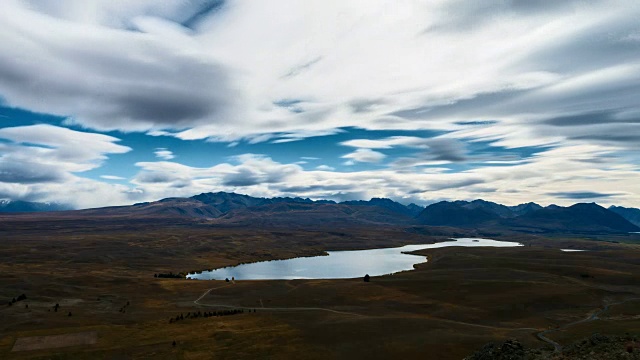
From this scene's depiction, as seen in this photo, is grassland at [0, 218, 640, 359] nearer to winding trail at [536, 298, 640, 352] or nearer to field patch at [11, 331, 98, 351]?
winding trail at [536, 298, 640, 352]

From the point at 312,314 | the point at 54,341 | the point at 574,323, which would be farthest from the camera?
the point at 312,314

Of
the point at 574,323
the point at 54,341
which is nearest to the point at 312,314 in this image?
the point at 54,341

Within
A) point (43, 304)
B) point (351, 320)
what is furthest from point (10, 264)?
point (351, 320)

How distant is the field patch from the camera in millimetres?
59938

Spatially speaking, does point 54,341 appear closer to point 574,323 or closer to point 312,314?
point 312,314

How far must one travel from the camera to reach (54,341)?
6284 centimetres

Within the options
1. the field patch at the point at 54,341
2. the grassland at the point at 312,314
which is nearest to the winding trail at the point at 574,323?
the grassland at the point at 312,314

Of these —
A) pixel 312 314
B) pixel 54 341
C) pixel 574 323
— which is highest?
pixel 54 341

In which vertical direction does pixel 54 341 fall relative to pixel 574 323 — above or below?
above

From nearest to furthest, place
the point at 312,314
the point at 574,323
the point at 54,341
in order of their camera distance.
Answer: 1. the point at 54,341
2. the point at 574,323
3. the point at 312,314

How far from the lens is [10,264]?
575 feet

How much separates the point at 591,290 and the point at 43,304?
13618 cm

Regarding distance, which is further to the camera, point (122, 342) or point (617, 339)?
point (122, 342)

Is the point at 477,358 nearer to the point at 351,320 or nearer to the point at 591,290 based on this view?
the point at 351,320
